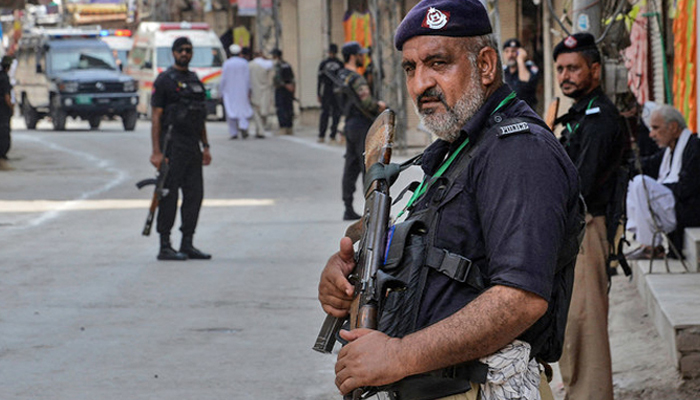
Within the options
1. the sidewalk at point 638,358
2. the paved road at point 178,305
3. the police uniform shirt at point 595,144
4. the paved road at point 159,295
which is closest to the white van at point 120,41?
the paved road at point 159,295

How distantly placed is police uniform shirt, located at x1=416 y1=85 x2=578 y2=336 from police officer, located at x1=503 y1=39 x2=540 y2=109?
12.5 meters

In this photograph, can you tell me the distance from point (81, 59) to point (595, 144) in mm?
28835

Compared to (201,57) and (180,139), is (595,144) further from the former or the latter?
(201,57)

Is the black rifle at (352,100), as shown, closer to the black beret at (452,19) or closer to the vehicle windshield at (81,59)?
the black beret at (452,19)

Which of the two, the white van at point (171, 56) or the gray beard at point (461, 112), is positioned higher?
the gray beard at point (461, 112)

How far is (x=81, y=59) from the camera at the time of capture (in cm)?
3275

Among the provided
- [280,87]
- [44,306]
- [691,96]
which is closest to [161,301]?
[44,306]

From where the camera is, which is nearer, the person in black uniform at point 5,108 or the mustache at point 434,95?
the mustache at point 434,95

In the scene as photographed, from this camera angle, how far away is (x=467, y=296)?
102 inches

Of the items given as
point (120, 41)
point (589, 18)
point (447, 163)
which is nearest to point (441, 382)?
point (447, 163)

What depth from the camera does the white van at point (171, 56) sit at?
35438mm

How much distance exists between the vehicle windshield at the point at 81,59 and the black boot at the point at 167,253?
22.4 meters

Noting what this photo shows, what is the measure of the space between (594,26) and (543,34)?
1689cm

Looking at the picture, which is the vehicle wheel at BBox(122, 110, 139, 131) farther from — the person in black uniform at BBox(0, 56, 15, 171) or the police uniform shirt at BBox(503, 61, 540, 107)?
the police uniform shirt at BBox(503, 61, 540, 107)
